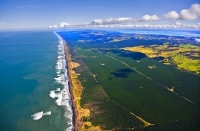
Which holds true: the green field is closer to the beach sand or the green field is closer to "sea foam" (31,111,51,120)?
the beach sand

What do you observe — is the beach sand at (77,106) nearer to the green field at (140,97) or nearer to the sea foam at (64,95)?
the sea foam at (64,95)

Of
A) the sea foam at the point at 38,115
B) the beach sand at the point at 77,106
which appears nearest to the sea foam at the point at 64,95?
the beach sand at the point at 77,106

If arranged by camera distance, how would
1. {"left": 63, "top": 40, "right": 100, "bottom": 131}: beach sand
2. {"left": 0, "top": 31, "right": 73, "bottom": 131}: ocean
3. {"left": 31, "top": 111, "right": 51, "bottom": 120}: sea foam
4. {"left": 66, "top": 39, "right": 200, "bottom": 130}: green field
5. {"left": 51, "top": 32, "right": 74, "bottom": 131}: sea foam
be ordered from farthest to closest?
{"left": 51, "top": 32, "right": 74, "bottom": 131}: sea foam → {"left": 31, "top": 111, "right": 51, "bottom": 120}: sea foam → {"left": 0, "top": 31, "right": 73, "bottom": 131}: ocean → {"left": 66, "top": 39, "right": 200, "bottom": 130}: green field → {"left": 63, "top": 40, "right": 100, "bottom": 131}: beach sand

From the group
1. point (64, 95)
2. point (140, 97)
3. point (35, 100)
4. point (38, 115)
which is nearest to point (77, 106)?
point (64, 95)

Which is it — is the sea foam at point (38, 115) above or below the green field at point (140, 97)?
below

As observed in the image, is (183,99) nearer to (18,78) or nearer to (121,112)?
(121,112)

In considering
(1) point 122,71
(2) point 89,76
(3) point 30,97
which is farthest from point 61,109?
(1) point 122,71

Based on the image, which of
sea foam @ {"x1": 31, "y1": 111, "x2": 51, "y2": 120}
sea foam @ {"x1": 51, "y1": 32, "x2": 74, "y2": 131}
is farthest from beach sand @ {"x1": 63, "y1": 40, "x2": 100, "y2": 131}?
sea foam @ {"x1": 31, "y1": 111, "x2": 51, "y2": 120}

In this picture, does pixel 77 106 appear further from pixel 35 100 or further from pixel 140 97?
pixel 140 97

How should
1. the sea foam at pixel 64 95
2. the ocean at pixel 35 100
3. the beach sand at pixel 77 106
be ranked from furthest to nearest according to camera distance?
1. the sea foam at pixel 64 95
2. the ocean at pixel 35 100
3. the beach sand at pixel 77 106

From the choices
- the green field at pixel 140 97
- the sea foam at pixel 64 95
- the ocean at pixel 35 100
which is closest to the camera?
the green field at pixel 140 97
